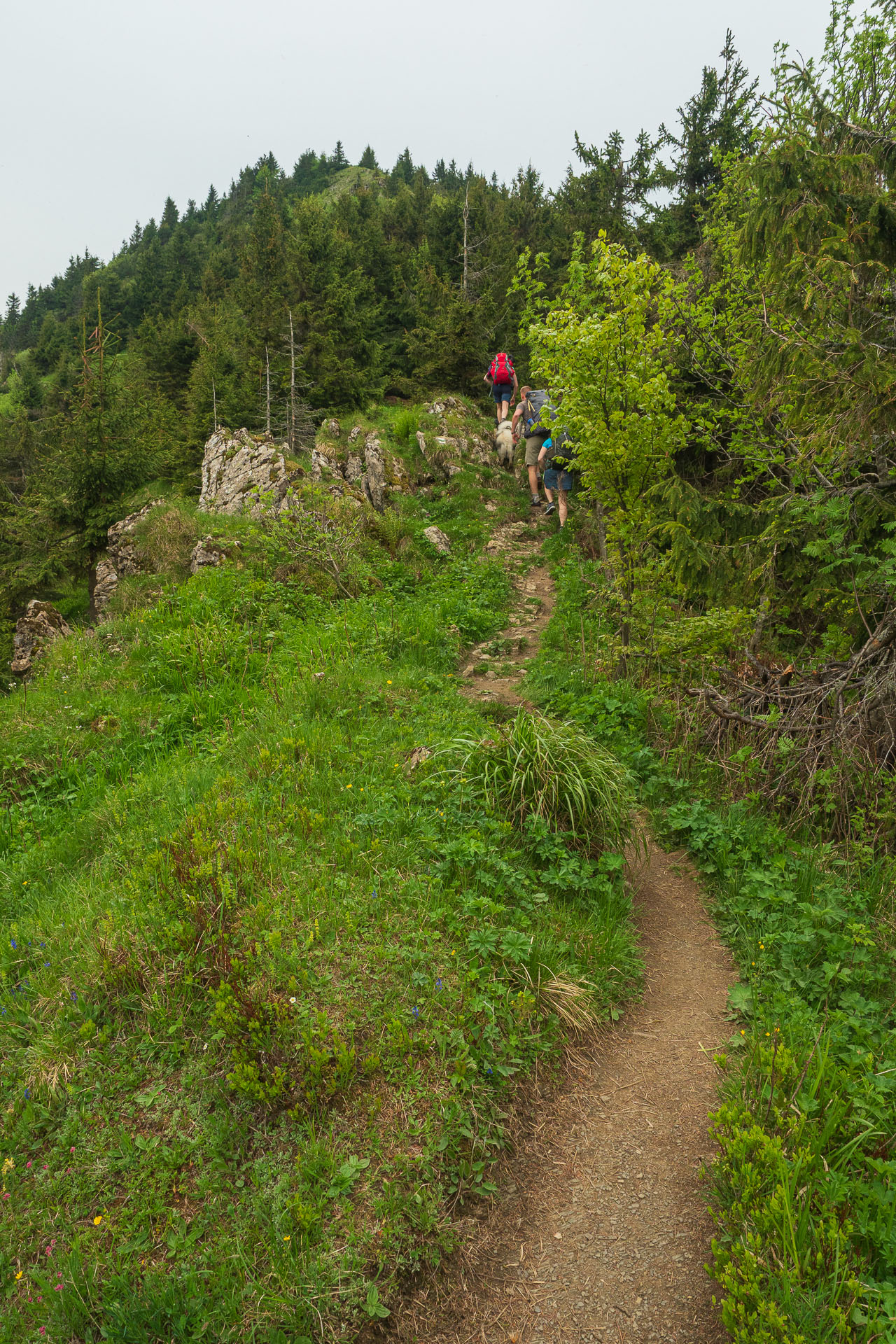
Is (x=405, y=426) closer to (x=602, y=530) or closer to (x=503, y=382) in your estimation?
(x=503, y=382)

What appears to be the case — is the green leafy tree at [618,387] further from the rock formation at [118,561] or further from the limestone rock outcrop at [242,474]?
the rock formation at [118,561]

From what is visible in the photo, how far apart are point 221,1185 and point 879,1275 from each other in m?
2.49

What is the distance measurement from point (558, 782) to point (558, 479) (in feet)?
30.6

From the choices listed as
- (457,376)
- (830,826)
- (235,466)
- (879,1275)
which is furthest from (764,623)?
(457,376)

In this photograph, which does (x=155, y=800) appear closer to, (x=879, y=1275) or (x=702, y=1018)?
(x=702, y=1018)

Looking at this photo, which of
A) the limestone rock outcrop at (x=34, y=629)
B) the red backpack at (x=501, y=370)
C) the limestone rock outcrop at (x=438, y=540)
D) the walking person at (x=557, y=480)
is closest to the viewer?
the limestone rock outcrop at (x=34, y=629)

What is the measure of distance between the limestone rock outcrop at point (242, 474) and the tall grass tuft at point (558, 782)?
8.24 meters

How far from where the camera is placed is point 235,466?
14422 mm

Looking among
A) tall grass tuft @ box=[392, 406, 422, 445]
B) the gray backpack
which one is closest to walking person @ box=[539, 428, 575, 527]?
the gray backpack

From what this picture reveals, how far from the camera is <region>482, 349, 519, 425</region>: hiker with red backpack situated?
52.5 feet

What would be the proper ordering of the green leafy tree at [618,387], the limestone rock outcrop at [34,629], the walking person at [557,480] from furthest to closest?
the walking person at [557,480], the limestone rock outcrop at [34,629], the green leafy tree at [618,387]

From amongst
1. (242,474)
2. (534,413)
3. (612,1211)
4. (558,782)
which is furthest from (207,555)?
(612,1211)

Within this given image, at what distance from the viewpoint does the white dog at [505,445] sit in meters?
16.6

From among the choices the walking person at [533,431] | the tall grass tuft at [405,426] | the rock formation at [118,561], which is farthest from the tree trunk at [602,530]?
the rock formation at [118,561]
